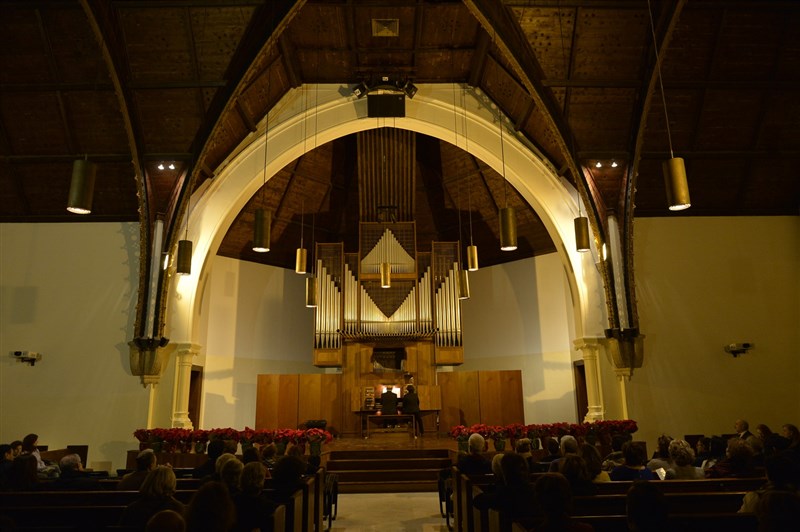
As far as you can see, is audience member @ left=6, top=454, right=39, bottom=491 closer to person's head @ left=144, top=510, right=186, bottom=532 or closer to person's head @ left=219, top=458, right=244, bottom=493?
person's head @ left=219, top=458, right=244, bottom=493

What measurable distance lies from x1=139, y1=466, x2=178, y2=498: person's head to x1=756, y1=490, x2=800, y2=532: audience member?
112 inches

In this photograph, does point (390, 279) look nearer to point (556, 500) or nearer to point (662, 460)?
point (662, 460)

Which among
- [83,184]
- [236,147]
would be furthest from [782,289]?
[83,184]

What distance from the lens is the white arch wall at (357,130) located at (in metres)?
11.0

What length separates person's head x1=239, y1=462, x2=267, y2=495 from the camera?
3477 millimetres

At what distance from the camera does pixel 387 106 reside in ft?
40.5

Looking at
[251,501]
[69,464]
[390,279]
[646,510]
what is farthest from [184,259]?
[646,510]

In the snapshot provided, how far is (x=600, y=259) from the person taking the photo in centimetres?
1018

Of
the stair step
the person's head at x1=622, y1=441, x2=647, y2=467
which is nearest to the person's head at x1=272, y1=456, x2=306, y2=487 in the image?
the person's head at x1=622, y1=441, x2=647, y2=467

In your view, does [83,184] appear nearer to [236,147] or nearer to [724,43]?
[236,147]

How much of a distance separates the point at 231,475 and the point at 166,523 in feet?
4.74

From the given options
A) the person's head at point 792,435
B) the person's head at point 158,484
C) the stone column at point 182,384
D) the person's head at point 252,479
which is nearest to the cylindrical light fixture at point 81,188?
the person's head at point 158,484

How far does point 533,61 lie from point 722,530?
25.1ft

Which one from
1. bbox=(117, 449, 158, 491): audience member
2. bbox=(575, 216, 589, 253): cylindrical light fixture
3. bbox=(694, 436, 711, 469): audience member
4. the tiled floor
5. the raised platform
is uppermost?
bbox=(575, 216, 589, 253): cylindrical light fixture
